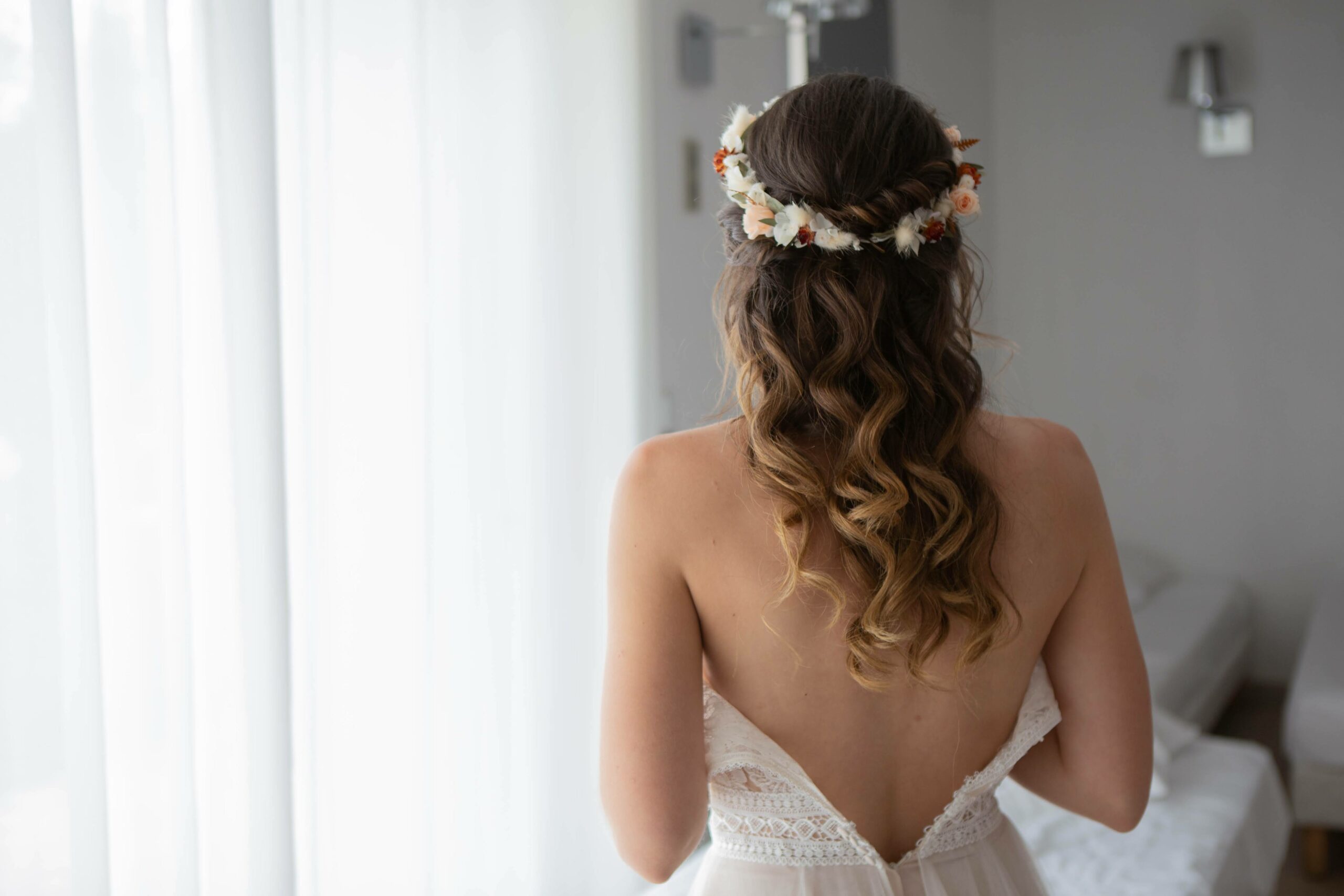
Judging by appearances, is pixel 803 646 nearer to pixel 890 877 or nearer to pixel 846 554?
pixel 846 554

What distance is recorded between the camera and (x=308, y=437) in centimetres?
145

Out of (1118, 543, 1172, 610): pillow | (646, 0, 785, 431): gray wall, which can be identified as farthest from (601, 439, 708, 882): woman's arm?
(1118, 543, 1172, 610): pillow

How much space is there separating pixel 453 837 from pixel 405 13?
4.28ft

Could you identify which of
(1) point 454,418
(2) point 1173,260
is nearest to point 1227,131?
(2) point 1173,260

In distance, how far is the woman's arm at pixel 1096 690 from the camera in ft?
3.22

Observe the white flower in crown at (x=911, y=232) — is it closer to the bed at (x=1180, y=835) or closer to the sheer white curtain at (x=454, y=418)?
the sheer white curtain at (x=454, y=418)

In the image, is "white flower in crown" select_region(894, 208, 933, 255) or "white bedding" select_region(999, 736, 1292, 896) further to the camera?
"white bedding" select_region(999, 736, 1292, 896)

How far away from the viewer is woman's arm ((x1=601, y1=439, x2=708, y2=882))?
0.93 metres

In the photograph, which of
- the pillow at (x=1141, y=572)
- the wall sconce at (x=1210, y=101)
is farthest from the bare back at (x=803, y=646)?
the wall sconce at (x=1210, y=101)

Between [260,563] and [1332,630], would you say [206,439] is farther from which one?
[1332,630]

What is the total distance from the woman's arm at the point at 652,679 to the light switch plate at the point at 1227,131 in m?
3.94

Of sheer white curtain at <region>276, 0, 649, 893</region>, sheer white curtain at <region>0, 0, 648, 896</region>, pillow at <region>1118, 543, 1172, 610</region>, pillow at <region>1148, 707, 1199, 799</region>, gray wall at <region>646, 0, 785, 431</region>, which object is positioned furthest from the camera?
pillow at <region>1118, 543, 1172, 610</region>

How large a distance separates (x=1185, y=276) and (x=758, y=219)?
12.6ft

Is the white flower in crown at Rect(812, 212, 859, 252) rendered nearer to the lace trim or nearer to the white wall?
the lace trim
